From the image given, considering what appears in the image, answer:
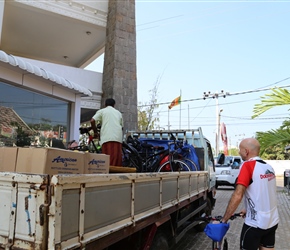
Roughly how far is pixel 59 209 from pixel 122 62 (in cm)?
998

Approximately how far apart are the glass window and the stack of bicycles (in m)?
1.80

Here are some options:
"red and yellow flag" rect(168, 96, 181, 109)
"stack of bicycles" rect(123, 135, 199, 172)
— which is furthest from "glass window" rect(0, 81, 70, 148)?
"red and yellow flag" rect(168, 96, 181, 109)

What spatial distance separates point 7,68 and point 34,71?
58cm

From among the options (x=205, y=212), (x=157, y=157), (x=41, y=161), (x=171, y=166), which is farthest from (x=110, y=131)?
(x=205, y=212)

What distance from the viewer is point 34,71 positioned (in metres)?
6.91

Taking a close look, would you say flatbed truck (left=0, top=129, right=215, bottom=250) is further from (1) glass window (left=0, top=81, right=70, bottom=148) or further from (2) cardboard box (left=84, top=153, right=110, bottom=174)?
(1) glass window (left=0, top=81, right=70, bottom=148)

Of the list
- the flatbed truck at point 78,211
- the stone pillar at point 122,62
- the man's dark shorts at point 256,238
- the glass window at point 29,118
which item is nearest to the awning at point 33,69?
the glass window at point 29,118

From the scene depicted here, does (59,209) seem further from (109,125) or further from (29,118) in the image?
(29,118)

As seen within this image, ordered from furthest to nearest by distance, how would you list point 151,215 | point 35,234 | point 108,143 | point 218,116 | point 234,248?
point 218,116, point 234,248, point 108,143, point 151,215, point 35,234

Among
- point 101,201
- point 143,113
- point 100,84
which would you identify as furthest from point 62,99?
point 143,113

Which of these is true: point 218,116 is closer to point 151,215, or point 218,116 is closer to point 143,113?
point 143,113

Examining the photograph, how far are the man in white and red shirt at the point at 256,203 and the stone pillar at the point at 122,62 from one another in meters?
8.11

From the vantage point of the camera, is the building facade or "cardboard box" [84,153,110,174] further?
the building facade

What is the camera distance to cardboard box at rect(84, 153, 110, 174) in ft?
9.35
